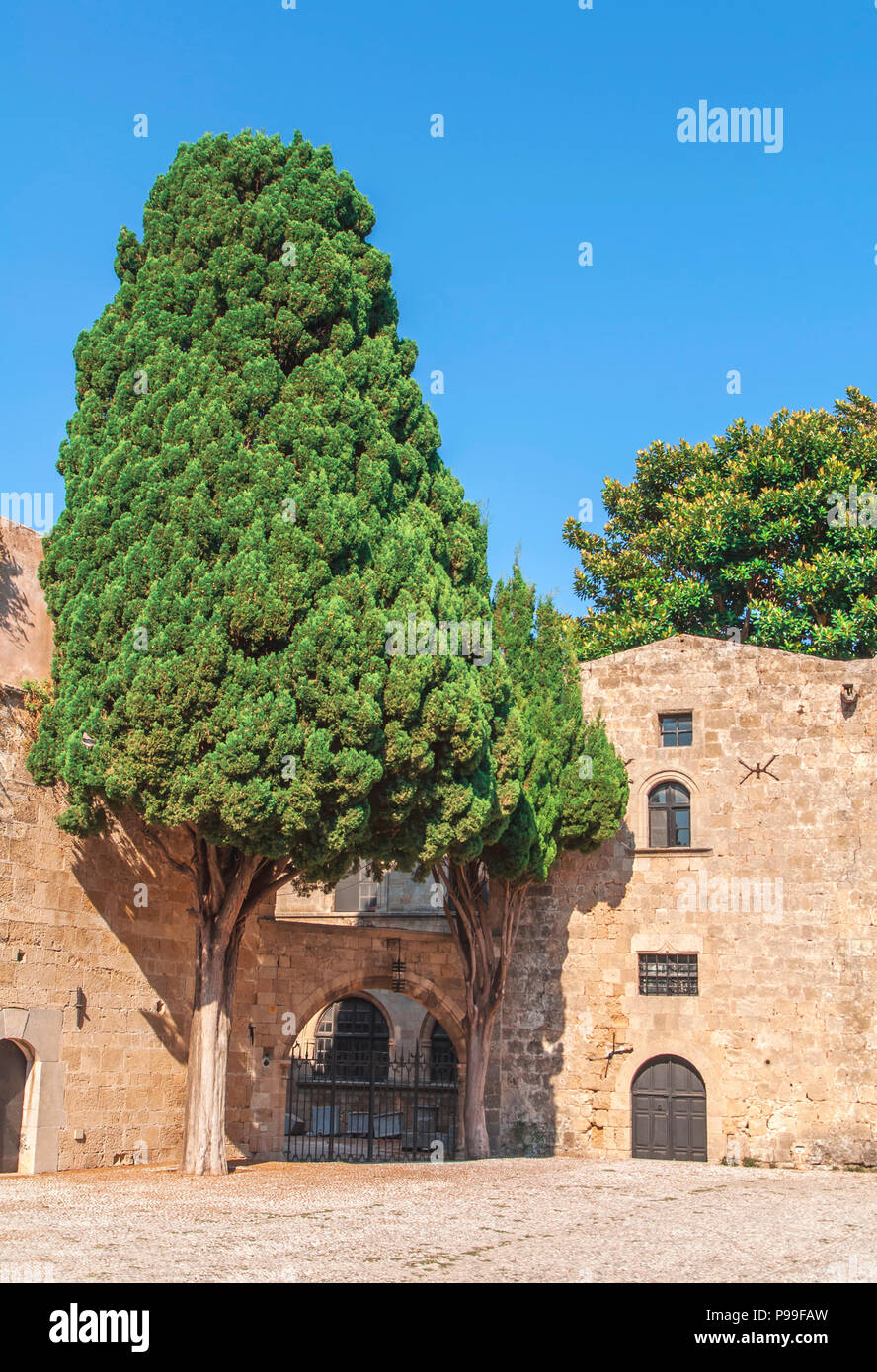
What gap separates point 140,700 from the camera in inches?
525

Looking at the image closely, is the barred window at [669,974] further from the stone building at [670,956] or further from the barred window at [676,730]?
the barred window at [676,730]

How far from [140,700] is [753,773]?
1089 cm

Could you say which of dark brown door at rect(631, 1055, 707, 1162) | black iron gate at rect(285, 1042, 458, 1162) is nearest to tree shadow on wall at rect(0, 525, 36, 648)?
black iron gate at rect(285, 1042, 458, 1162)

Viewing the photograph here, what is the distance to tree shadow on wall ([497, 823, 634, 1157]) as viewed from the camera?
2036cm

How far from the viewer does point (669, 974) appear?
66.3 ft

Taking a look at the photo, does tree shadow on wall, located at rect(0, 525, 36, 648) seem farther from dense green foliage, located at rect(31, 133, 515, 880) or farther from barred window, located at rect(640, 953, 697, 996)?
barred window, located at rect(640, 953, 697, 996)

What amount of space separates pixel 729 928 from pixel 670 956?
1.08 meters

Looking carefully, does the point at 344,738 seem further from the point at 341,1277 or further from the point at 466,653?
the point at 341,1277

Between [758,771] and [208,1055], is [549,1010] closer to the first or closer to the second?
[758,771]

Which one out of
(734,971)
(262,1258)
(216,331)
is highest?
(216,331)

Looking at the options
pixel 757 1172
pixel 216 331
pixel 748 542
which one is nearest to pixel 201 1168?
pixel 757 1172

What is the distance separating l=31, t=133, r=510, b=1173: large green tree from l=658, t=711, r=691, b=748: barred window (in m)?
5.89

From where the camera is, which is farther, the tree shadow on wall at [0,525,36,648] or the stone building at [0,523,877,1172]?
the stone building at [0,523,877,1172]

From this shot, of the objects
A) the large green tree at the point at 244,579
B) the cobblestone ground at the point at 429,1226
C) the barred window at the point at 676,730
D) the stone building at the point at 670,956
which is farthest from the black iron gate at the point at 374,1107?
the large green tree at the point at 244,579
